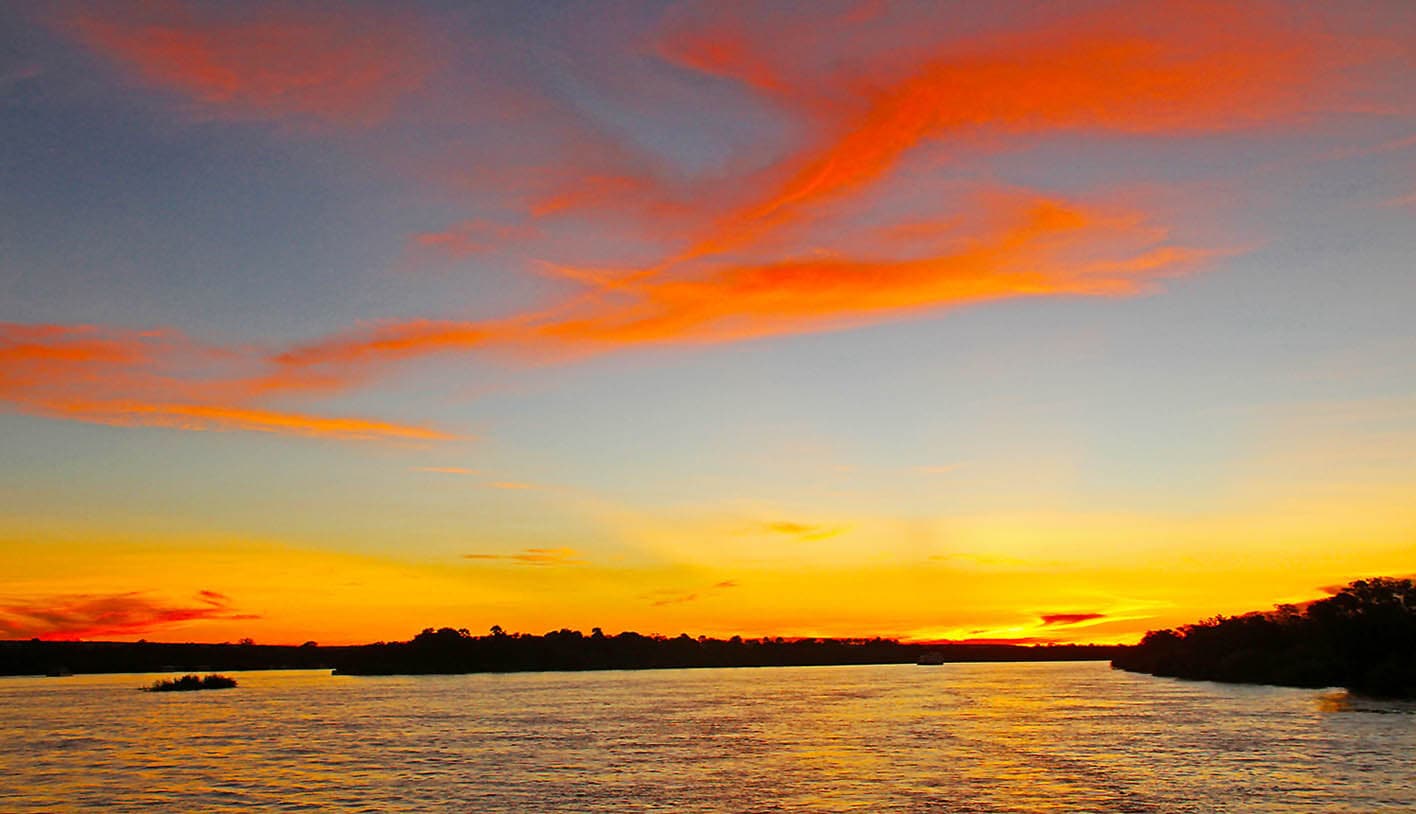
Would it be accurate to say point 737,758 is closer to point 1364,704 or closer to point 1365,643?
point 1364,704

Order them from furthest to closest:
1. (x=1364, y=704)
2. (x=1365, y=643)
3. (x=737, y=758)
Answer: (x=1365, y=643)
(x=1364, y=704)
(x=737, y=758)

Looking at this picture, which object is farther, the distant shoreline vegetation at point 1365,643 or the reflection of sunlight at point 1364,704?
the distant shoreline vegetation at point 1365,643

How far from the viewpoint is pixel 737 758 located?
7869 cm

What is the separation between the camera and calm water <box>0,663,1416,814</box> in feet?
192

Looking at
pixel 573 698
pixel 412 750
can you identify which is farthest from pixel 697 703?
pixel 412 750

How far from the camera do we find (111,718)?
129375 mm

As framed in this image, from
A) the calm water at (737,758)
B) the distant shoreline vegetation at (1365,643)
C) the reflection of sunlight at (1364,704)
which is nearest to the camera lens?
the calm water at (737,758)

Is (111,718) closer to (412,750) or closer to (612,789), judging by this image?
(412,750)

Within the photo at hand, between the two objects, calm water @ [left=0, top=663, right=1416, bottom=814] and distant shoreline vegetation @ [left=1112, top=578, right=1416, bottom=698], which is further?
distant shoreline vegetation @ [left=1112, top=578, right=1416, bottom=698]

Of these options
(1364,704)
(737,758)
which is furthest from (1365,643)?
(737,758)

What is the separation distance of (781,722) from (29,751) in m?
67.1

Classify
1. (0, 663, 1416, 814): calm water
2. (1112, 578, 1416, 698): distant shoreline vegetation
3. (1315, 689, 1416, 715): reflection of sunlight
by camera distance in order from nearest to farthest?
1. (0, 663, 1416, 814): calm water
2. (1315, 689, 1416, 715): reflection of sunlight
3. (1112, 578, 1416, 698): distant shoreline vegetation

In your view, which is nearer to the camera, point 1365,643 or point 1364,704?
point 1364,704

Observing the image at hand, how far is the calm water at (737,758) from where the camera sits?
58562 mm
